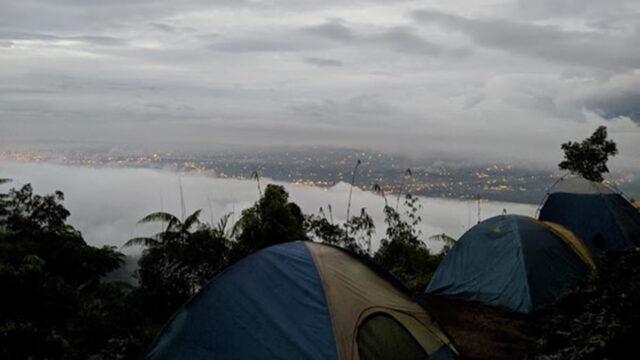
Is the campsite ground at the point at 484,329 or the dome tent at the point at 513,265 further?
the dome tent at the point at 513,265

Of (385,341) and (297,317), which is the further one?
(385,341)

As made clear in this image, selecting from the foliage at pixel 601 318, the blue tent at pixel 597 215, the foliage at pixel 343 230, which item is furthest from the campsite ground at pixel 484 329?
the foliage at pixel 343 230

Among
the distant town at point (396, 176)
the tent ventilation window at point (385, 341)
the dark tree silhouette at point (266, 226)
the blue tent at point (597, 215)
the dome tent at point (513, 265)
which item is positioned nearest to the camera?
the tent ventilation window at point (385, 341)

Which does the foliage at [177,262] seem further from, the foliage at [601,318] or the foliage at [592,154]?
the foliage at [592,154]

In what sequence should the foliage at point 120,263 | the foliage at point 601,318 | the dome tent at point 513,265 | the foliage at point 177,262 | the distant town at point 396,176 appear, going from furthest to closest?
the distant town at point 396,176, the foliage at point 177,262, the dome tent at point 513,265, the foliage at point 120,263, the foliage at point 601,318

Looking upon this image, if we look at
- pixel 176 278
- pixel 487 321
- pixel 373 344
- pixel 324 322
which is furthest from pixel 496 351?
pixel 176 278

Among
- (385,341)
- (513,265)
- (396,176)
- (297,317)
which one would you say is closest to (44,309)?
(297,317)

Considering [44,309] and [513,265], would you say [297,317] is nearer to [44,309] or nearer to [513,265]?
[513,265]
